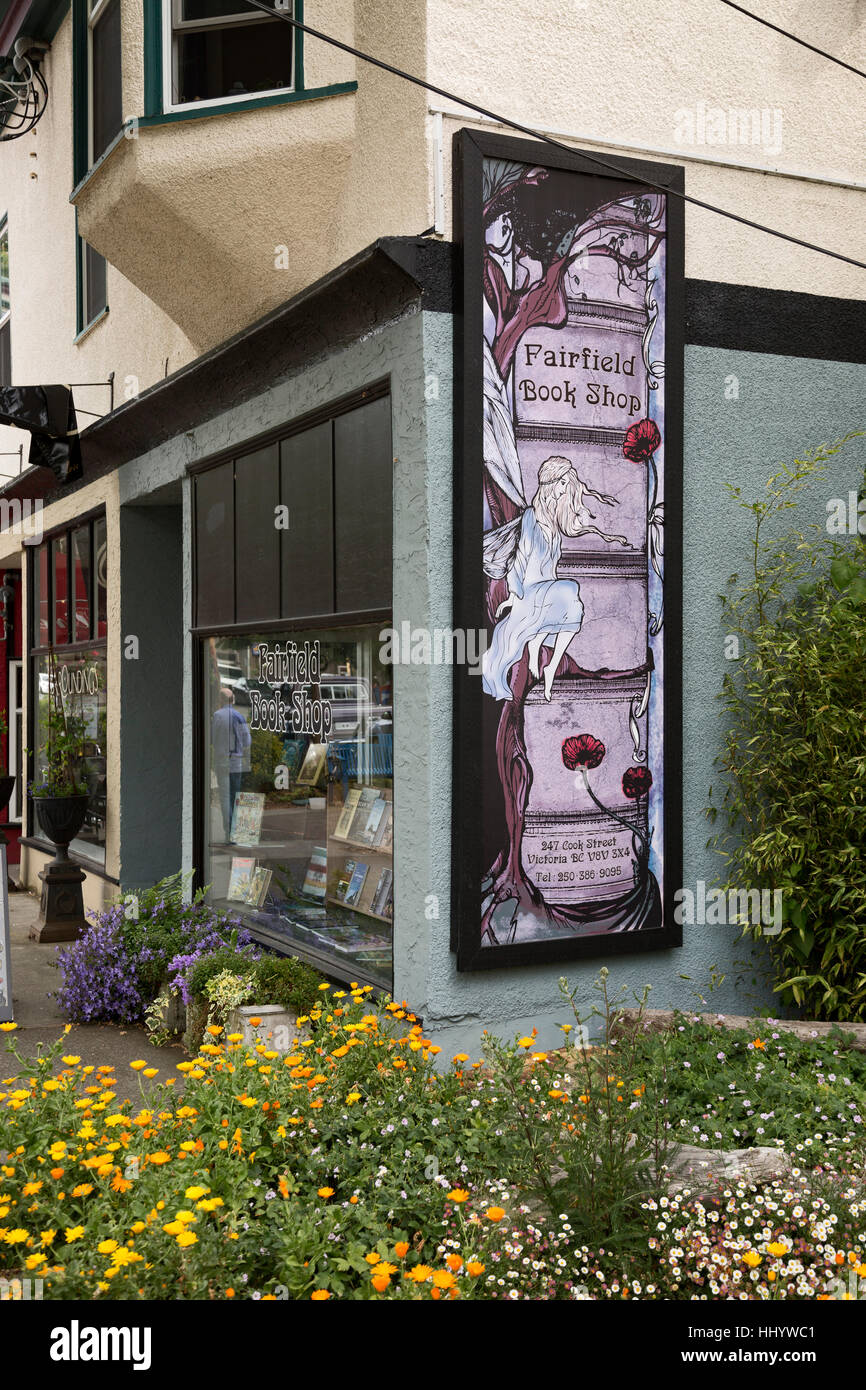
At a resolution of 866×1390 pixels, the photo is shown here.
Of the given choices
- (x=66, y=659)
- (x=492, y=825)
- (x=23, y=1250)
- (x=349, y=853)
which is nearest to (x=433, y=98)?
(x=492, y=825)

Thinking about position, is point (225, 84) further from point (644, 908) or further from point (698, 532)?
point (644, 908)

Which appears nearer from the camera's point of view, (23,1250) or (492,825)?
(23,1250)

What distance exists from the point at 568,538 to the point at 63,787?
6.34 meters

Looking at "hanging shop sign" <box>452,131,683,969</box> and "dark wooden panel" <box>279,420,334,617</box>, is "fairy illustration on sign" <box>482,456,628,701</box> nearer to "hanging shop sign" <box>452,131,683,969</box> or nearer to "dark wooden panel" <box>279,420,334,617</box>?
"hanging shop sign" <box>452,131,683,969</box>

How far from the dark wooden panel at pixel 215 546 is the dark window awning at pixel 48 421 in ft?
7.34

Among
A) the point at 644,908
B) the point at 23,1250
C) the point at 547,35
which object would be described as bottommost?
the point at 23,1250

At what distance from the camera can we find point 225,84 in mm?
6707

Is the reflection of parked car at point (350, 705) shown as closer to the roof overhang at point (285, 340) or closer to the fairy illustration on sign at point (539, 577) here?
the fairy illustration on sign at point (539, 577)

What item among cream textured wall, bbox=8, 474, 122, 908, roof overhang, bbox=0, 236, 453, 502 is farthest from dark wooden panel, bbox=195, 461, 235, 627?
cream textured wall, bbox=8, 474, 122, 908

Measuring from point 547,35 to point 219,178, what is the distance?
1924 millimetres

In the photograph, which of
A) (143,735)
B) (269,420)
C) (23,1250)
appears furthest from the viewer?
(143,735)

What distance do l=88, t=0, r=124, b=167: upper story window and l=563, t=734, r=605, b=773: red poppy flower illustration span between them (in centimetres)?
629

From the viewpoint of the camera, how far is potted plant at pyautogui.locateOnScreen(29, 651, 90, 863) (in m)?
10.1

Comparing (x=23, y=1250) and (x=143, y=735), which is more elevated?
(x=143, y=735)
